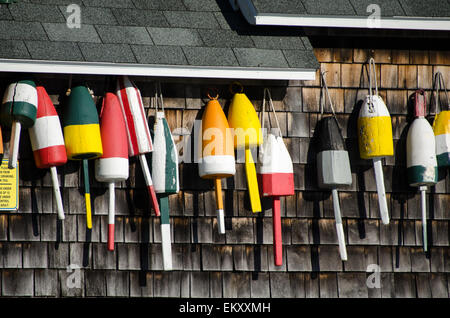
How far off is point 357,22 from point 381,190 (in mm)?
1421

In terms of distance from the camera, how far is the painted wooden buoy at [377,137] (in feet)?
23.2

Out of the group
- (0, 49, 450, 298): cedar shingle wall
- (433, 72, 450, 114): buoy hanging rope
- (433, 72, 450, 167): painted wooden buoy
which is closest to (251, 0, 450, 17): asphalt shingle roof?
(0, 49, 450, 298): cedar shingle wall

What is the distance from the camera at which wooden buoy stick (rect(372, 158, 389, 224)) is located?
23.2ft

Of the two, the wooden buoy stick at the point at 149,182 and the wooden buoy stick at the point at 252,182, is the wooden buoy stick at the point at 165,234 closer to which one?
the wooden buoy stick at the point at 149,182

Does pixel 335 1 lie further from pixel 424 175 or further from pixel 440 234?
pixel 440 234

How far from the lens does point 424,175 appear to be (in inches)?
279

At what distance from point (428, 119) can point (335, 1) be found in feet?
4.38

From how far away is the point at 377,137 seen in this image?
708cm

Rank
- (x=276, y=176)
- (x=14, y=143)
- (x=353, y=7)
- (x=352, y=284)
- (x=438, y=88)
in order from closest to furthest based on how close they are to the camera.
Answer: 1. (x=14, y=143)
2. (x=276, y=176)
3. (x=353, y=7)
4. (x=352, y=284)
5. (x=438, y=88)

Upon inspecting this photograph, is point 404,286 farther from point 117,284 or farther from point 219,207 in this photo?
point 117,284

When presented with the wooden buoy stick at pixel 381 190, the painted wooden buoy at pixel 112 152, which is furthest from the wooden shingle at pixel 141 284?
the wooden buoy stick at pixel 381 190

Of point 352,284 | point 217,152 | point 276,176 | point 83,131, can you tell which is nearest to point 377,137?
point 276,176
